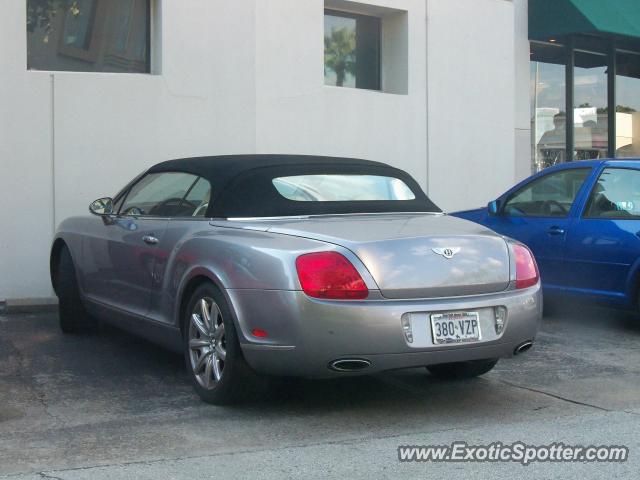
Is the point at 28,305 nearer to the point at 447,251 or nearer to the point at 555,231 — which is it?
the point at 555,231

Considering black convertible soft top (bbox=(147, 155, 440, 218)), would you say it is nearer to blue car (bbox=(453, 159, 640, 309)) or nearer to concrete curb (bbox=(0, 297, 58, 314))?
blue car (bbox=(453, 159, 640, 309))

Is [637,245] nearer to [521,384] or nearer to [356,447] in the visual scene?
[521,384]

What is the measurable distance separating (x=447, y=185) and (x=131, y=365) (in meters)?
6.59

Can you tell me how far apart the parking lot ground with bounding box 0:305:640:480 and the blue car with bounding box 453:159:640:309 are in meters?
0.80

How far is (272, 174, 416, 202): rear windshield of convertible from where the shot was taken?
6.02m

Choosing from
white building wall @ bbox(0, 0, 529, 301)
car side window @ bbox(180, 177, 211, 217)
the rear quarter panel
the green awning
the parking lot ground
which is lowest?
the parking lot ground

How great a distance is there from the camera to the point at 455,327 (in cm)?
517

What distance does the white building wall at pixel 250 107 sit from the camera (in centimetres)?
934

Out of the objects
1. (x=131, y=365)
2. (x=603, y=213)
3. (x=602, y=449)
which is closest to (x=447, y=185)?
(x=603, y=213)

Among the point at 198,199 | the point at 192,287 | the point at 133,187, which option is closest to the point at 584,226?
the point at 198,199

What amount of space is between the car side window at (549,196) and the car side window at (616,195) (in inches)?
7.7

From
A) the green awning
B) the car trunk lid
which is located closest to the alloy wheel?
the car trunk lid

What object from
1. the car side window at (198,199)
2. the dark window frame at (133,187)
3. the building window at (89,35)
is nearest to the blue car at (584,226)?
→ the dark window frame at (133,187)

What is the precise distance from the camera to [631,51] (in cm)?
1600
